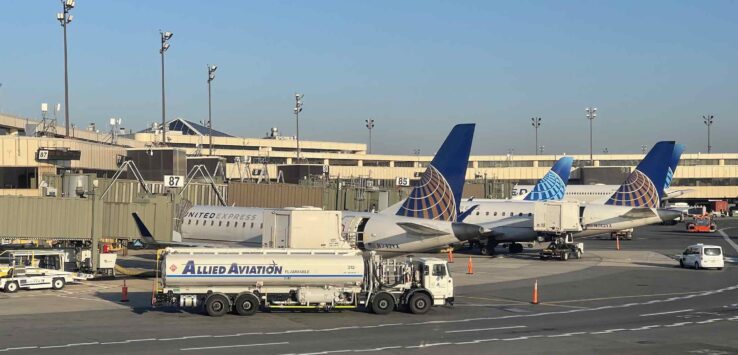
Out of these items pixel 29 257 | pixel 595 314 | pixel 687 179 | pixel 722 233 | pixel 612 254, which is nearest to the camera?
pixel 595 314

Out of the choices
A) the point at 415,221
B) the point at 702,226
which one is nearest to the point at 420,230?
the point at 415,221

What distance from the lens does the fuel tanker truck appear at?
112ft

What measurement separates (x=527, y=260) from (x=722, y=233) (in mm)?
50983

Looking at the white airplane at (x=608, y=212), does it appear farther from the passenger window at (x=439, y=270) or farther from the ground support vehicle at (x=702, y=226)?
the ground support vehicle at (x=702, y=226)

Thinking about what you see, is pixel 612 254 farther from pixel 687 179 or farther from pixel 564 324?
pixel 687 179

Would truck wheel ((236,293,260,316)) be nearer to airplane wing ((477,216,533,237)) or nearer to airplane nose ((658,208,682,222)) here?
airplane wing ((477,216,533,237))

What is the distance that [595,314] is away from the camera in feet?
121

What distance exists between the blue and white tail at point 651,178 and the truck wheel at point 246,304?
4500 centimetres

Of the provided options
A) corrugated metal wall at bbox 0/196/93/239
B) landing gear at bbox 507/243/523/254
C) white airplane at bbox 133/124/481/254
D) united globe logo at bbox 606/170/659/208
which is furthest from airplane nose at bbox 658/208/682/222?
corrugated metal wall at bbox 0/196/93/239

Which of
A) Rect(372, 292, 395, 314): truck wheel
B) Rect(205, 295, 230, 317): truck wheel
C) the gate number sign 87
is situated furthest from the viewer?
the gate number sign 87

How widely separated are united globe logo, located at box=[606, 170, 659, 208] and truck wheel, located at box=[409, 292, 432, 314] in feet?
132

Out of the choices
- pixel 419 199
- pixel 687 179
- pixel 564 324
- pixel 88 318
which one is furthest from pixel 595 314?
pixel 687 179

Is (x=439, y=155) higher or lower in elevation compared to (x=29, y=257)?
higher

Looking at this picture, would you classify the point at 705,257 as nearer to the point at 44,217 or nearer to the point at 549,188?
the point at 549,188
